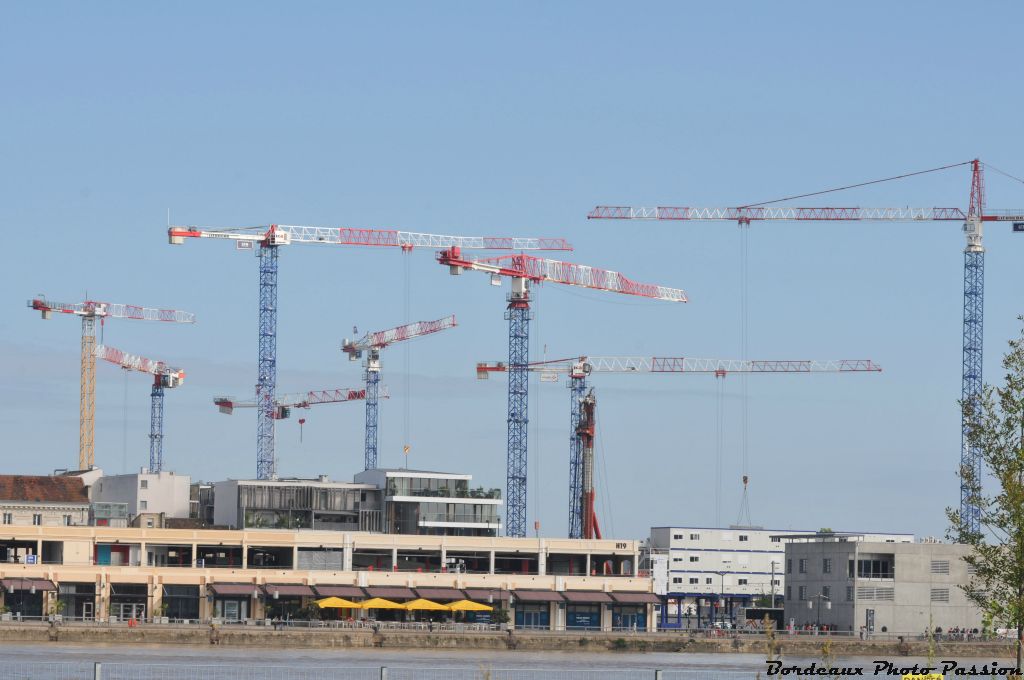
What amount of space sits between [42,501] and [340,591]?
31967mm

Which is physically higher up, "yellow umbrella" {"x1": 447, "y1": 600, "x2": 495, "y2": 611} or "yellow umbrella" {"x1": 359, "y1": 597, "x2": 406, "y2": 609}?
"yellow umbrella" {"x1": 359, "y1": 597, "x2": 406, "y2": 609}

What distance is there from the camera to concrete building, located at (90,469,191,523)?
15838 centimetres

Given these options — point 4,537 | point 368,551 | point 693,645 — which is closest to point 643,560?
point 368,551

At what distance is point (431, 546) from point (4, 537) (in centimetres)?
3532

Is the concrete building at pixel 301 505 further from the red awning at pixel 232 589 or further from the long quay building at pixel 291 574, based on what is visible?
the red awning at pixel 232 589

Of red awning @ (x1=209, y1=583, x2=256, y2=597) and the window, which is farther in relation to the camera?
the window

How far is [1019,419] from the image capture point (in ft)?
116

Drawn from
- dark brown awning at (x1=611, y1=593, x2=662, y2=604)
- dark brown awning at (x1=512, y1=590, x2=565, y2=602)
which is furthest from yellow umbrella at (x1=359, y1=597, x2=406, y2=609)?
dark brown awning at (x1=611, y1=593, x2=662, y2=604)

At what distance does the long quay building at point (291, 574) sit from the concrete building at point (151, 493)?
24.1 metres

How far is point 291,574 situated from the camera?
133 metres

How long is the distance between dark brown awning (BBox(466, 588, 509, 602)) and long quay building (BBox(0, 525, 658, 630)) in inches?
3.2

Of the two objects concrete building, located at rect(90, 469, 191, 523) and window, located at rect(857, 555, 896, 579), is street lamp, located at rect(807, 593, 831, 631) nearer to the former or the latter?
window, located at rect(857, 555, 896, 579)

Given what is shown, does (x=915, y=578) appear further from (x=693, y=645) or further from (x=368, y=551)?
(x=368, y=551)

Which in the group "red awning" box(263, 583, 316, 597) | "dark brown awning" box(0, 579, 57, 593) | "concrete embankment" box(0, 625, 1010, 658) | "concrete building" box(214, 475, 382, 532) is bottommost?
"concrete embankment" box(0, 625, 1010, 658)
